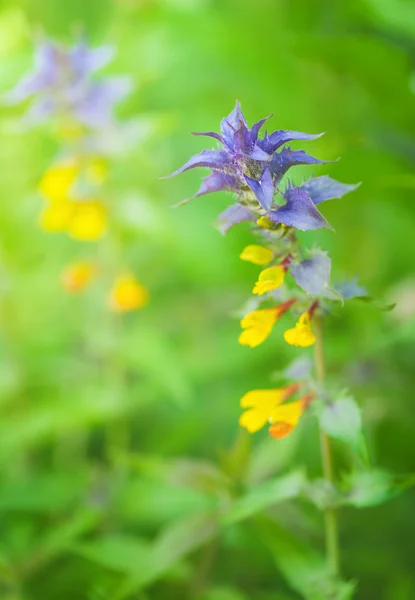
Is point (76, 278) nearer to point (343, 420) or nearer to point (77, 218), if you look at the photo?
point (77, 218)

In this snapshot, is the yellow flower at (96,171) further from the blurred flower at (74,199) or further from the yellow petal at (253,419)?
the yellow petal at (253,419)

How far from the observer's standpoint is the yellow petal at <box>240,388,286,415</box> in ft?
1.49

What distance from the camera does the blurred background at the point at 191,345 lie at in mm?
685

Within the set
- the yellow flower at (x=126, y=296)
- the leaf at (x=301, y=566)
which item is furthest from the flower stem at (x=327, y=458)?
the yellow flower at (x=126, y=296)

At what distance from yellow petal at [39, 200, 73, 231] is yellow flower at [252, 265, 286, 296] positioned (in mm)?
411

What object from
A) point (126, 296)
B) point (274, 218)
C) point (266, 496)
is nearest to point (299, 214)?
point (274, 218)

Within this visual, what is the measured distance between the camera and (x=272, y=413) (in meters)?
0.45

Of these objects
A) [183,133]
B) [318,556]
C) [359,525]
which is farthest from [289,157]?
[183,133]

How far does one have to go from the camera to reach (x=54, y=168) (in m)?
0.77

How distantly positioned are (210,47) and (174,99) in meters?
0.24

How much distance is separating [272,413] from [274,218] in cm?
15

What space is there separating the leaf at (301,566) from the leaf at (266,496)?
41mm

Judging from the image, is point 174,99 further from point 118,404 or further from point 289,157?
point 289,157

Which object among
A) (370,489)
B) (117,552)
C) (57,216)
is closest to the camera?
(370,489)
